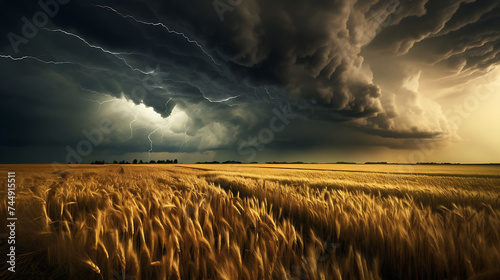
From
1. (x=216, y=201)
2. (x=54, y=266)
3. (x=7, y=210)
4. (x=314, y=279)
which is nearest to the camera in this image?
(x=314, y=279)

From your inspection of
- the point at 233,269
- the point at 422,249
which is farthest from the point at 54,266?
the point at 422,249

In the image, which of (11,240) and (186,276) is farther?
(11,240)

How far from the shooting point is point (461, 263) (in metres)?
1.38

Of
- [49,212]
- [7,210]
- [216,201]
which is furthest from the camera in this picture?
[216,201]

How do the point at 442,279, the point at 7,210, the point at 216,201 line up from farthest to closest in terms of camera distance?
the point at 216,201, the point at 7,210, the point at 442,279

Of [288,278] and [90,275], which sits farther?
[90,275]

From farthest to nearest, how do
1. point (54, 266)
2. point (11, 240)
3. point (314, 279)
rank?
1. point (11, 240)
2. point (54, 266)
3. point (314, 279)

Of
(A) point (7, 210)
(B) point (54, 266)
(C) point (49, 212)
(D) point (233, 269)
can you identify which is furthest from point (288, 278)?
(A) point (7, 210)

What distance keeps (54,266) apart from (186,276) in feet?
3.39

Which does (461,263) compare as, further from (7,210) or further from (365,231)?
(7,210)

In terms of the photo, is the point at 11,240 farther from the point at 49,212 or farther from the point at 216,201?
the point at 216,201

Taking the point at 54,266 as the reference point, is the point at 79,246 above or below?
above

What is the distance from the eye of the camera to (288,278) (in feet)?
3.40

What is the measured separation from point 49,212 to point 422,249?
4.07m
